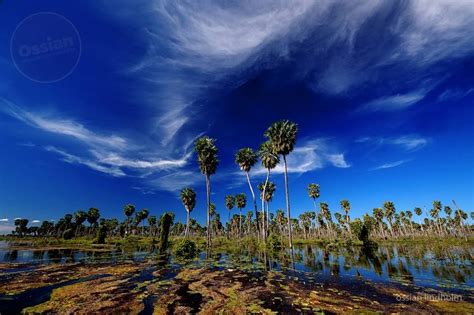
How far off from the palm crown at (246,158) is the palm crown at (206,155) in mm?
7500

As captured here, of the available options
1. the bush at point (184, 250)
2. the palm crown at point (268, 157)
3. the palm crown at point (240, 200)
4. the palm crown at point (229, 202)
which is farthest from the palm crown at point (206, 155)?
the palm crown at point (229, 202)

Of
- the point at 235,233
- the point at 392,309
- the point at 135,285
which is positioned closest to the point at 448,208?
the point at 235,233

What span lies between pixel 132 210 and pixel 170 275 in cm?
9345

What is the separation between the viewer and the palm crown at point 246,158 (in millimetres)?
53625

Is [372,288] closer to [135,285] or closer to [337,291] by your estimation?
[337,291]

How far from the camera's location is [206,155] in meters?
47.7

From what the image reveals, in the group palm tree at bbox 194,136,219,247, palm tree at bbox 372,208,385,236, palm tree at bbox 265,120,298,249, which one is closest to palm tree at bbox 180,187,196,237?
palm tree at bbox 194,136,219,247

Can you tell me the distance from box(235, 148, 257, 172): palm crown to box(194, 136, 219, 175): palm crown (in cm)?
750

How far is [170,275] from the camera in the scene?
17.1 metres

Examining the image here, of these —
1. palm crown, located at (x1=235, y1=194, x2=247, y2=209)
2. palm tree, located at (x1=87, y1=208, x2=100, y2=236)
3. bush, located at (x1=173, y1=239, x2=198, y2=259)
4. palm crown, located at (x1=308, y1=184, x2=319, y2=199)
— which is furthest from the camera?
palm tree, located at (x1=87, y1=208, x2=100, y2=236)

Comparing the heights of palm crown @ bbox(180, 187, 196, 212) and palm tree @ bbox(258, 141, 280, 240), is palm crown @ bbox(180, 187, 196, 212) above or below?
below

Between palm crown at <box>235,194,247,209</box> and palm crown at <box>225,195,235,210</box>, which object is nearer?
palm crown at <box>235,194,247,209</box>

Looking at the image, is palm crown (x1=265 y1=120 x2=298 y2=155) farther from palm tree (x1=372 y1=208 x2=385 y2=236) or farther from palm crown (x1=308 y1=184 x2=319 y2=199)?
palm tree (x1=372 y1=208 x2=385 y2=236)

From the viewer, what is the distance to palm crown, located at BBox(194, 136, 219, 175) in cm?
4756
